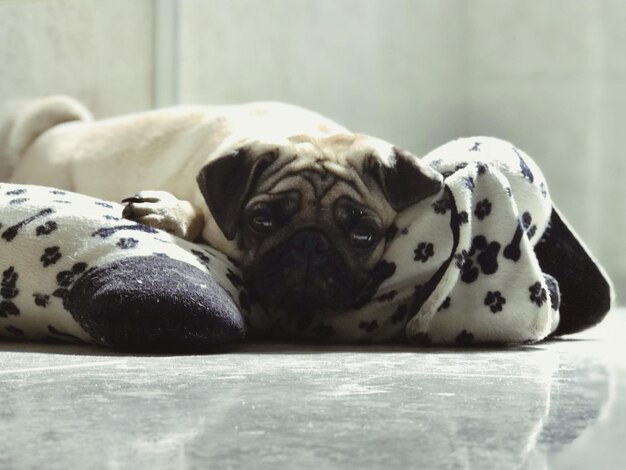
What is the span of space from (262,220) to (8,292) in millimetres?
401

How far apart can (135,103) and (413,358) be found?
1.87 meters

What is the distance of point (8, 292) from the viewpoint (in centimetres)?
156

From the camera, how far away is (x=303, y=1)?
138 inches

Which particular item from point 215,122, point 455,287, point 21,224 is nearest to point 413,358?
point 455,287

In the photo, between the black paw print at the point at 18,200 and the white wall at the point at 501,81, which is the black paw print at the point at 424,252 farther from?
the white wall at the point at 501,81

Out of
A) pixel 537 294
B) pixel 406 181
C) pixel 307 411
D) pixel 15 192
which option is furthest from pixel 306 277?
pixel 307 411

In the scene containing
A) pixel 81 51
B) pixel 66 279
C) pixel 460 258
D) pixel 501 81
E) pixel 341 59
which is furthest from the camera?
pixel 501 81

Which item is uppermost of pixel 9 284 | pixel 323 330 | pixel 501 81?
pixel 9 284

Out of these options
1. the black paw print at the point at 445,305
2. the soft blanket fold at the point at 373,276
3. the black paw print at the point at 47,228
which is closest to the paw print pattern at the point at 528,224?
the soft blanket fold at the point at 373,276

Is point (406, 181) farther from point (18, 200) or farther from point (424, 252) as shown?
point (18, 200)

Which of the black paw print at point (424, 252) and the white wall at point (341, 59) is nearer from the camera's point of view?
the black paw print at point (424, 252)

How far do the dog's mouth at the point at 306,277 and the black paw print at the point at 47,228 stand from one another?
1.03 feet

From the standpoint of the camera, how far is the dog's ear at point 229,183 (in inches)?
70.0

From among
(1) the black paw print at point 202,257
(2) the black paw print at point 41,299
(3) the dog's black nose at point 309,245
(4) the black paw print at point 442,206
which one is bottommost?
(2) the black paw print at point 41,299
